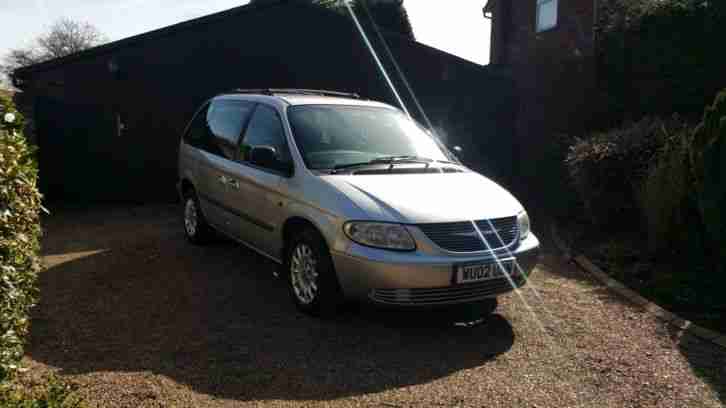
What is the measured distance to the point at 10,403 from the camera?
9.98ft

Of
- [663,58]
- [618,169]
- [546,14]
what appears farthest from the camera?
[546,14]

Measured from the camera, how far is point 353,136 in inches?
223

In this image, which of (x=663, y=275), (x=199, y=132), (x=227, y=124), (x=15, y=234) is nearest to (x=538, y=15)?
(x=663, y=275)

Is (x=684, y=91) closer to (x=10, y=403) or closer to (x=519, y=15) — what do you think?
(x=519, y=15)

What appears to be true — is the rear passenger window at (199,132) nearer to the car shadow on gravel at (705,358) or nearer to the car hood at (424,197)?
the car hood at (424,197)

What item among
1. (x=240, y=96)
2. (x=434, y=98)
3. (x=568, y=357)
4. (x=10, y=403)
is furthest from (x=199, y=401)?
(x=434, y=98)

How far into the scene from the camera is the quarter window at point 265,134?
5.41m

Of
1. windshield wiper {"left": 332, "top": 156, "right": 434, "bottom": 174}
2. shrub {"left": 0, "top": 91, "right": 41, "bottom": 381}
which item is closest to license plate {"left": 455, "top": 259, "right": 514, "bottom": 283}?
windshield wiper {"left": 332, "top": 156, "right": 434, "bottom": 174}

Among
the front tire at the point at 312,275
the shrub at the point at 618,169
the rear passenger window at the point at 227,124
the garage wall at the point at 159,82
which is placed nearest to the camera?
the front tire at the point at 312,275

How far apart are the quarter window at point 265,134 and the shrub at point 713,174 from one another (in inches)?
155

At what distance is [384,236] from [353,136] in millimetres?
1623

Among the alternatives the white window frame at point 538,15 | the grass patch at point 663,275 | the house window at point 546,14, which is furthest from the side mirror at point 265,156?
the house window at point 546,14

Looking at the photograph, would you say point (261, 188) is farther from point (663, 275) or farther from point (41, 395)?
point (663, 275)

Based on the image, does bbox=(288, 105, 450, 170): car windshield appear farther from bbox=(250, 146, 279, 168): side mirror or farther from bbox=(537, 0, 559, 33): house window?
bbox=(537, 0, 559, 33): house window
